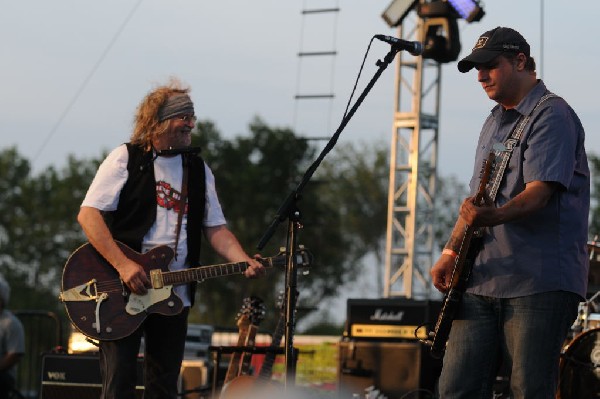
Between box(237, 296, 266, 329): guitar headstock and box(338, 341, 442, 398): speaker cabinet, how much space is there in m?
0.63

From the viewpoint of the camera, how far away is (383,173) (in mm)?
59594

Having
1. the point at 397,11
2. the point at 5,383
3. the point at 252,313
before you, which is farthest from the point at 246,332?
the point at 397,11

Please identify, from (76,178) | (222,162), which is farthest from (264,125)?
(76,178)

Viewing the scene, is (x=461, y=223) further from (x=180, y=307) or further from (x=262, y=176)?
(x=262, y=176)

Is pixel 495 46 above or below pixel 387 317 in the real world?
above

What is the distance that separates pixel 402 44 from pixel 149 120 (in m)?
1.29

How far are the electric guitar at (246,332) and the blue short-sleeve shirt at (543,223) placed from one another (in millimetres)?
4201

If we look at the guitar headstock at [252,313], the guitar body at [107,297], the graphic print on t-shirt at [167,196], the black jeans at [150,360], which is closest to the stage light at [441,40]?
the guitar headstock at [252,313]

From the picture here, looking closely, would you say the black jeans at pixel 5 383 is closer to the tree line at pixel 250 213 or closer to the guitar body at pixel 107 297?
the guitar body at pixel 107 297

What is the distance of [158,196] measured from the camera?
562 centimetres

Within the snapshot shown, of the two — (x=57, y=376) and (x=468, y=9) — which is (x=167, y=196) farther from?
(x=468, y=9)

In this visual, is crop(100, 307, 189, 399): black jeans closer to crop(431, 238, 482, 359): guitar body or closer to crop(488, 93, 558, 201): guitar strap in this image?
crop(431, 238, 482, 359): guitar body

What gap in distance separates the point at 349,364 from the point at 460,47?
3.93 metres

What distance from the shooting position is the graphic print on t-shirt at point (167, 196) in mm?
5621
